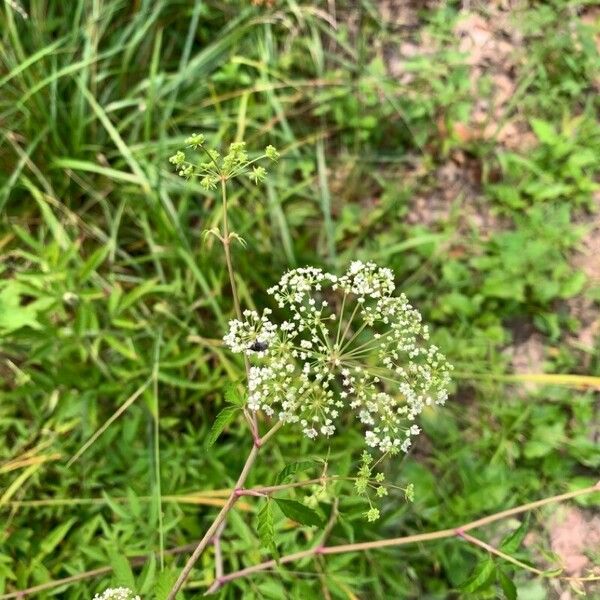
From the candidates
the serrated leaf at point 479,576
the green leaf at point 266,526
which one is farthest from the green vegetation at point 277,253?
the green leaf at point 266,526

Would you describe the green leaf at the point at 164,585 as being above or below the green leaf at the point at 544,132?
below

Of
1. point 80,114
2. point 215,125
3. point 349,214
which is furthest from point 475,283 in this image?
point 80,114

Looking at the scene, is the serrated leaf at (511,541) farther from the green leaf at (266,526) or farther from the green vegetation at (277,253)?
the green leaf at (266,526)

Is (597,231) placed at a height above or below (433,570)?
above

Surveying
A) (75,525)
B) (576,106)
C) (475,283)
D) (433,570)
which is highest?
(576,106)

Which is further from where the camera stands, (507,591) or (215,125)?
(215,125)

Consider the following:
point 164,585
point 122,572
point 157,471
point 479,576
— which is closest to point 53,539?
point 157,471

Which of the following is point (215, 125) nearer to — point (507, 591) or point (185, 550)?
point (185, 550)
